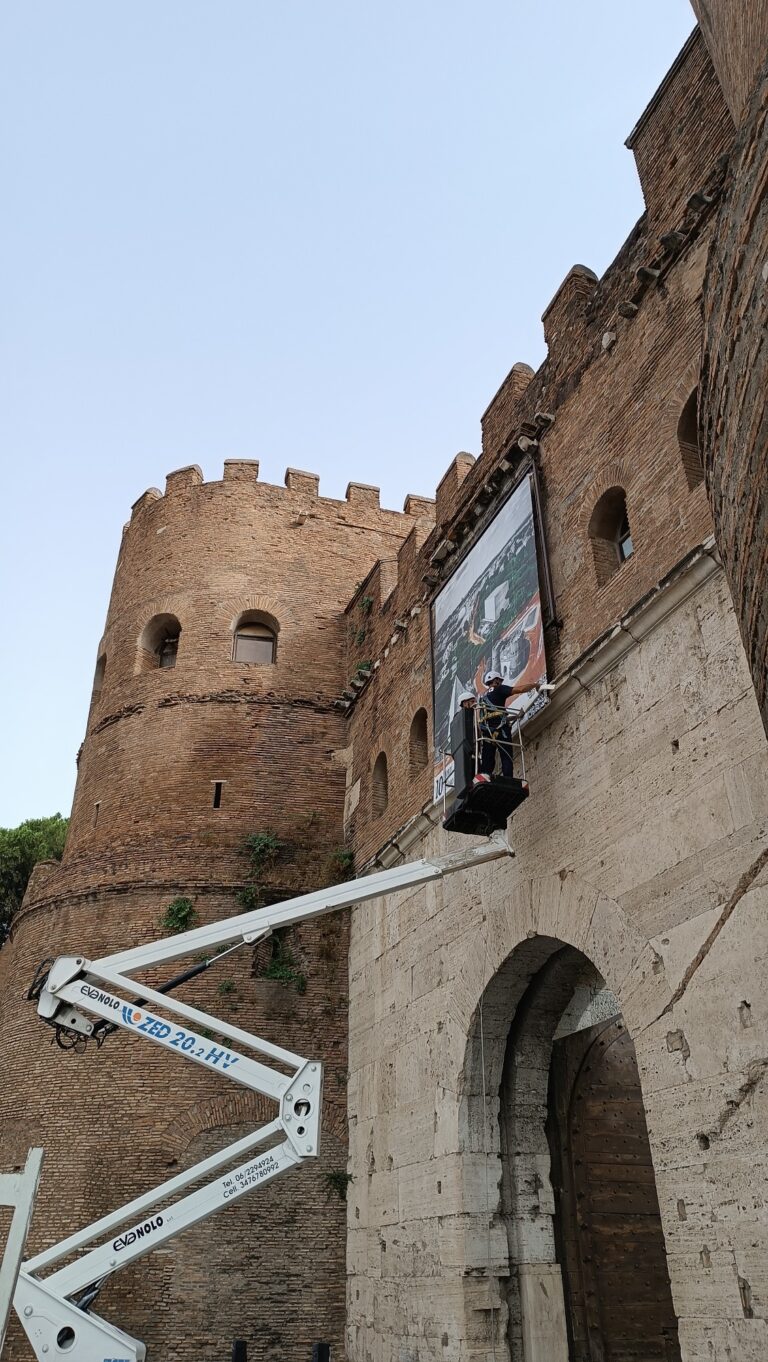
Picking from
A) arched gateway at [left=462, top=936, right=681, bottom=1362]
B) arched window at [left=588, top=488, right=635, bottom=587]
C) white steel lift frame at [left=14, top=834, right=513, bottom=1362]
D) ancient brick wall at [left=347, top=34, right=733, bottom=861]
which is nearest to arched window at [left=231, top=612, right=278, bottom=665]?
ancient brick wall at [left=347, top=34, right=733, bottom=861]

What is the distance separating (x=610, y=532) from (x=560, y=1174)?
4.73 metres

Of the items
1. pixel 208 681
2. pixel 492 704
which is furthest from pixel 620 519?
pixel 208 681

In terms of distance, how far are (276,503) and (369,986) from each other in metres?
6.96

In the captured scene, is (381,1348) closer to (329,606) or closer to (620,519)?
(620,519)

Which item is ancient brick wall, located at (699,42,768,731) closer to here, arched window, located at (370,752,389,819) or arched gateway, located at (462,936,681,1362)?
arched gateway, located at (462,936,681,1362)

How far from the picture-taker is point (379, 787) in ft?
36.9

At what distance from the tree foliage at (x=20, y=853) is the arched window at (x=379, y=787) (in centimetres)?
1157

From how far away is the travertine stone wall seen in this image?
199 inches

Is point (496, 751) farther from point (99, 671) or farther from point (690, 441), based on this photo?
point (99, 671)

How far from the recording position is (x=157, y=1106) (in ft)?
31.8

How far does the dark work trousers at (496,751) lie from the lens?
7157 mm

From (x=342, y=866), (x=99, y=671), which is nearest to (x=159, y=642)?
(x=99, y=671)

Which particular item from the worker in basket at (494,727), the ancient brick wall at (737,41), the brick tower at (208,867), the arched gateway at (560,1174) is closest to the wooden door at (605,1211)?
the arched gateway at (560,1174)

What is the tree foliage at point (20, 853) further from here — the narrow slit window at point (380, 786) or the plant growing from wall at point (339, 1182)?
the plant growing from wall at point (339, 1182)
